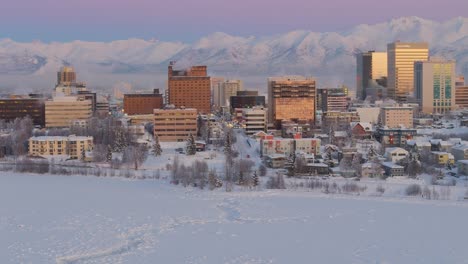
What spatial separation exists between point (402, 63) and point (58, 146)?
29080 millimetres

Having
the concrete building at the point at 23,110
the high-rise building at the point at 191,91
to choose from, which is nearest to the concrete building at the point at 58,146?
the concrete building at the point at 23,110

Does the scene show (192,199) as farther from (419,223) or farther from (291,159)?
(291,159)

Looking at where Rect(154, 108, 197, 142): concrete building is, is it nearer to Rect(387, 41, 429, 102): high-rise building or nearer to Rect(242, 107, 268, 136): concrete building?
Rect(242, 107, 268, 136): concrete building

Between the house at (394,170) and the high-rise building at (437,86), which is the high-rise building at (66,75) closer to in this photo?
the high-rise building at (437,86)

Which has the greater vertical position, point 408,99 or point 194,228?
point 408,99

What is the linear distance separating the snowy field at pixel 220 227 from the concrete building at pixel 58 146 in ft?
19.5

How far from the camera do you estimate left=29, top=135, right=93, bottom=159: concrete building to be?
1797 centimetres

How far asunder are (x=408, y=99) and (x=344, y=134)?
18.3 m

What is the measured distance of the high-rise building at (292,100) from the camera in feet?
80.8

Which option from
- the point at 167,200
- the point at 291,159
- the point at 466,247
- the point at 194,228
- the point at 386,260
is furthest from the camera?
the point at 291,159

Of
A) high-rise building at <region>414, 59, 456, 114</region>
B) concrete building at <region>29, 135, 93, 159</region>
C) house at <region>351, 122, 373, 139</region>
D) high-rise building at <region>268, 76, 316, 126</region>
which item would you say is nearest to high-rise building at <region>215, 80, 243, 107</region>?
high-rise building at <region>414, 59, 456, 114</region>

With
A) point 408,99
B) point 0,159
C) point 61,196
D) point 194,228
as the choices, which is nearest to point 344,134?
point 0,159

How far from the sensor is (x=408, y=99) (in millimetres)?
37969

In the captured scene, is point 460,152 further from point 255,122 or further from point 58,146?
point 58,146
